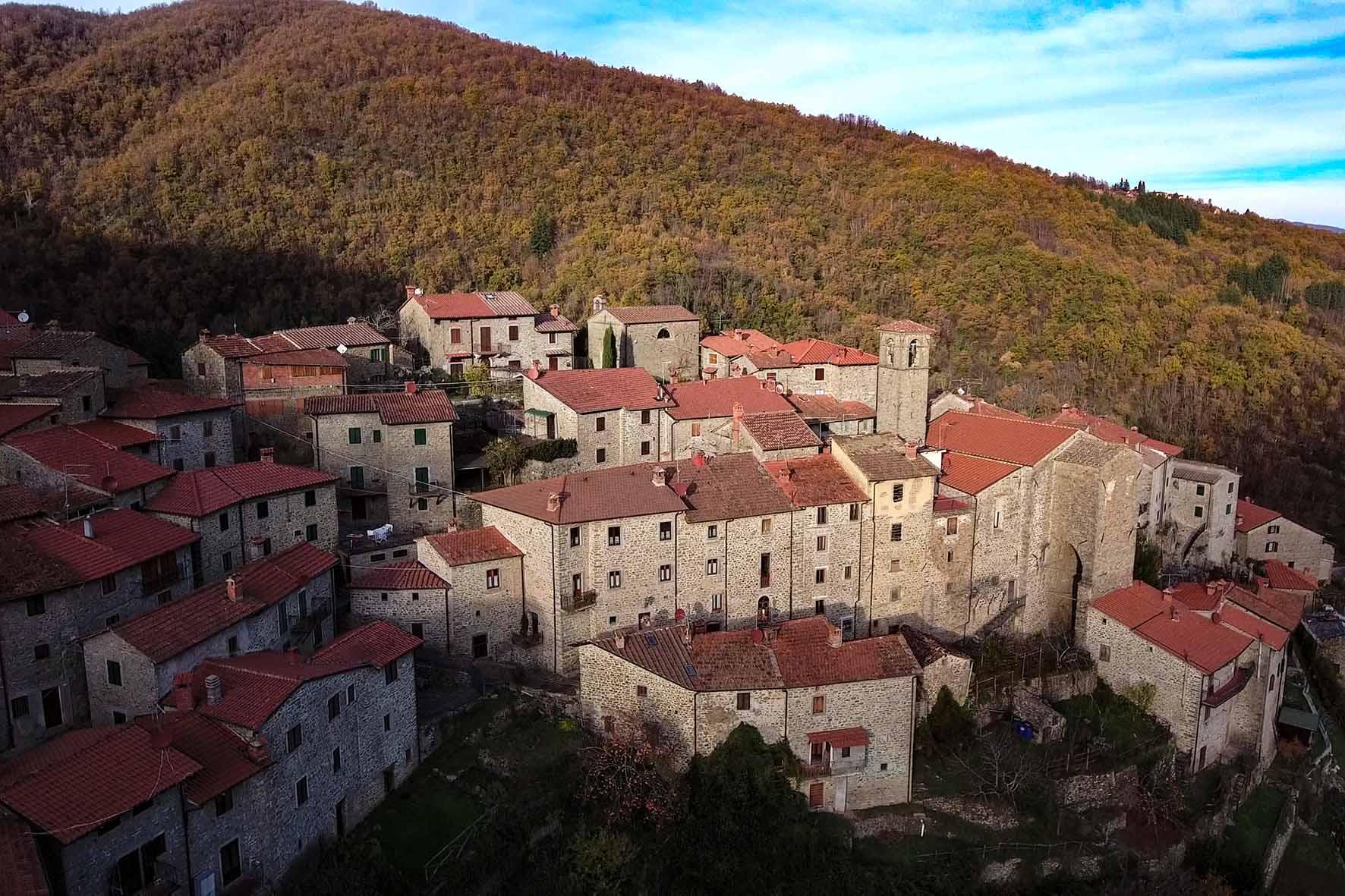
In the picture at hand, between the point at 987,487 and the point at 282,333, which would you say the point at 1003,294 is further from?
the point at 282,333

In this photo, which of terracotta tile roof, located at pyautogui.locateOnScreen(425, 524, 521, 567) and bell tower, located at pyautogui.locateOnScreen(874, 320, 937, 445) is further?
bell tower, located at pyautogui.locateOnScreen(874, 320, 937, 445)

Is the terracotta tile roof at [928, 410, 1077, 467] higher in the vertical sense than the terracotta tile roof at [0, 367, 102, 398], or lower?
lower

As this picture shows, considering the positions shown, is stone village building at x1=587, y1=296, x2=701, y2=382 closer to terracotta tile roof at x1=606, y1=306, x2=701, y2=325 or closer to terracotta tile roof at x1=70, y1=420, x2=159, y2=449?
terracotta tile roof at x1=606, y1=306, x2=701, y2=325

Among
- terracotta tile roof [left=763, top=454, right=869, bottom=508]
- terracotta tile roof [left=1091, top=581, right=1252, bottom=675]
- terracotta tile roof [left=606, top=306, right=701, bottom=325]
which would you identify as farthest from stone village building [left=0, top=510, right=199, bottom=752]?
terracotta tile roof [left=1091, top=581, right=1252, bottom=675]

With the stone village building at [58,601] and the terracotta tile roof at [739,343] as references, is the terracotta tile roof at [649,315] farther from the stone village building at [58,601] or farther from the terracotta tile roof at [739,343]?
the stone village building at [58,601]

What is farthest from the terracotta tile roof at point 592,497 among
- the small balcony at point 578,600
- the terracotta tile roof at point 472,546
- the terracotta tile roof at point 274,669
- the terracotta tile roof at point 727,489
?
the terracotta tile roof at point 274,669

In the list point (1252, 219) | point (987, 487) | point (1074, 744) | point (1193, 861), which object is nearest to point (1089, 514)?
point (987, 487)
